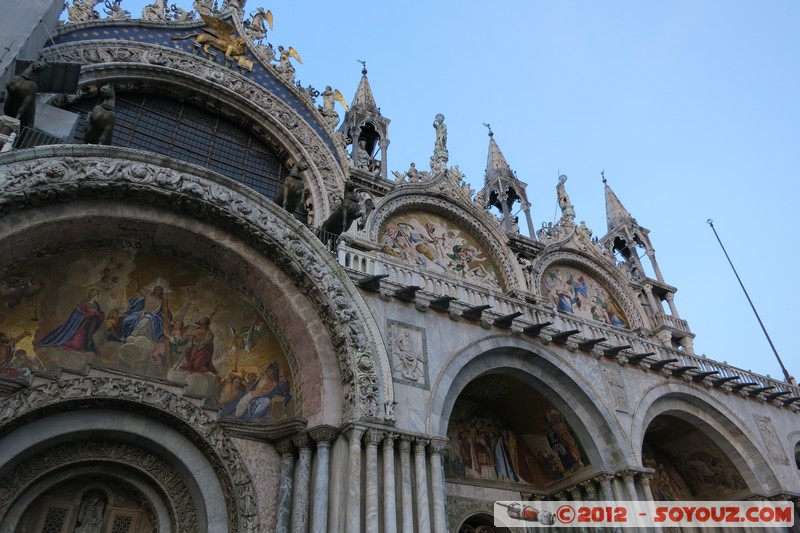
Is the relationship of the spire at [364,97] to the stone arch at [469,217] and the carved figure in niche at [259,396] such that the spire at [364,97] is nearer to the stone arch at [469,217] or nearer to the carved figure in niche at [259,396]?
the stone arch at [469,217]

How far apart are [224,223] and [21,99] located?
343cm

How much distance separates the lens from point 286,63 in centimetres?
1453

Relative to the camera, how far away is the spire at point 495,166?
20.1m

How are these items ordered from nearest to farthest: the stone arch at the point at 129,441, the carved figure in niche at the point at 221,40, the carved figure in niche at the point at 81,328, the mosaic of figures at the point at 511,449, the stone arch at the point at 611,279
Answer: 1. the stone arch at the point at 129,441
2. the carved figure in niche at the point at 81,328
3. the mosaic of figures at the point at 511,449
4. the carved figure in niche at the point at 221,40
5. the stone arch at the point at 611,279

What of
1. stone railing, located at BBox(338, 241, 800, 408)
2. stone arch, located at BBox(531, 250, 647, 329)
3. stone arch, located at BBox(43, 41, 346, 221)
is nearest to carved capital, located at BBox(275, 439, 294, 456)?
stone railing, located at BBox(338, 241, 800, 408)

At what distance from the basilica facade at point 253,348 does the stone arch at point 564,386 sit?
0.05 meters

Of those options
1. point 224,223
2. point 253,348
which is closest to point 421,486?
point 253,348

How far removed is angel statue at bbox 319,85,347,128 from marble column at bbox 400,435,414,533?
8.67 meters

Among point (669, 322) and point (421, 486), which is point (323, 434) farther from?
point (669, 322)

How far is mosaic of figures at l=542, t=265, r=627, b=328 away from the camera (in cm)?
1602

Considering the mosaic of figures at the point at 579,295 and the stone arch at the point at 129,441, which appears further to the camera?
the mosaic of figures at the point at 579,295

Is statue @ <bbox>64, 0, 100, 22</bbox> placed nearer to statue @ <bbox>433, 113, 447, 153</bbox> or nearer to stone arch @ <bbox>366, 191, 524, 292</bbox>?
stone arch @ <bbox>366, 191, 524, 292</bbox>

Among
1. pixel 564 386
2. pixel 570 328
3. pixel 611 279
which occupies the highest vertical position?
pixel 611 279

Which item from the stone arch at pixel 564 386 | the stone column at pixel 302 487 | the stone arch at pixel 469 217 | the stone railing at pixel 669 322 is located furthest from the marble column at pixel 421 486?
the stone railing at pixel 669 322
